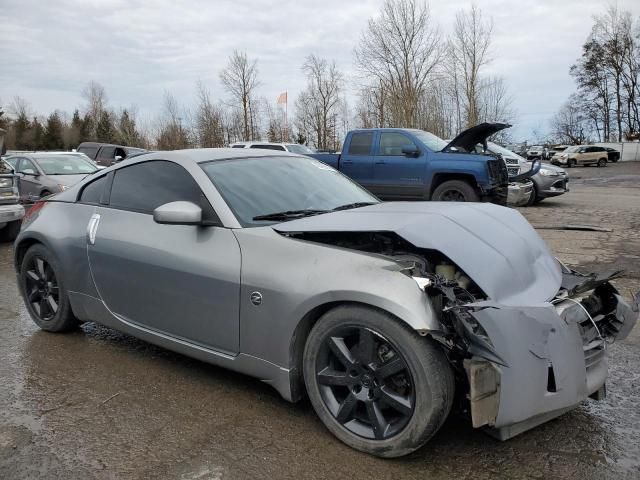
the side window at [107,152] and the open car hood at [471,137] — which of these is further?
the side window at [107,152]

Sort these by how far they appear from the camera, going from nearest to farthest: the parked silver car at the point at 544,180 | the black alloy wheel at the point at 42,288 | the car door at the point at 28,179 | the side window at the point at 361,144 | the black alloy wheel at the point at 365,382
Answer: the black alloy wheel at the point at 365,382, the black alloy wheel at the point at 42,288, the side window at the point at 361,144, the car door at the point at 28,179, the parked silver car at the point at 544,180

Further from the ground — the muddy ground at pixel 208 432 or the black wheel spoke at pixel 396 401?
the black wheel spoke at pixel 396 401

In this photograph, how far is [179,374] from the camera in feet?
11.7

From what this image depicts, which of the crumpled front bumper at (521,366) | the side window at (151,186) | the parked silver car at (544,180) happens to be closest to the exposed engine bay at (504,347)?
the crumpled front bumper at (521,366)

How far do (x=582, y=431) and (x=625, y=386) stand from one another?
735 mm

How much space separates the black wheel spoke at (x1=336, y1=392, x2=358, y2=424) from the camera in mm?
2602

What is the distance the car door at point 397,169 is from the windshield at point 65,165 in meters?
6.93

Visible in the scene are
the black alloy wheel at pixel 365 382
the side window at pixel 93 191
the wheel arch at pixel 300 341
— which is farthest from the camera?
the side window at pixel 93 191

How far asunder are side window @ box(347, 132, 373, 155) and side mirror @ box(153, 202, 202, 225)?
8.50 m

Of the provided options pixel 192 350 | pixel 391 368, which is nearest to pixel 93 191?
pixel 192 350

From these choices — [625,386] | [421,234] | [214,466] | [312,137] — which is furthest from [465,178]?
[312,137]

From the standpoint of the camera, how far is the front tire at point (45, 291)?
4.18 metres

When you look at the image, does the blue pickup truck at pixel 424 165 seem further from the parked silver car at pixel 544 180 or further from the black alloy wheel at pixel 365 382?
the black alloy wheel at pixel 365 382

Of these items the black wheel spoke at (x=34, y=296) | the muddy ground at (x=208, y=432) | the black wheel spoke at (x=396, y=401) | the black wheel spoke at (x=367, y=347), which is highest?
the black wheel spoke at (x=34, y=296)
